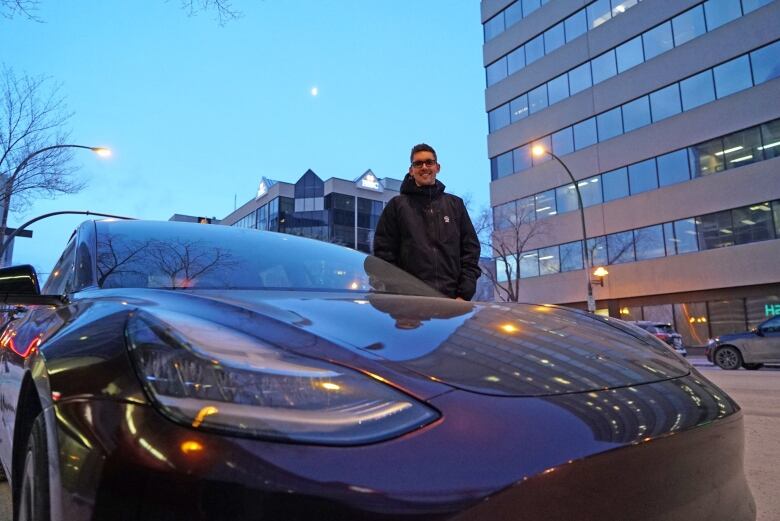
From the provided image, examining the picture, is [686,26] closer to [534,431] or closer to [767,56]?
[767,56]

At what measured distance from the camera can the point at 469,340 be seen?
55.1 inches

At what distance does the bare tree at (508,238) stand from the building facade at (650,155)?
0.63 ft

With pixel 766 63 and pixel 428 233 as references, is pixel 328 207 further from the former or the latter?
pixel 428 233

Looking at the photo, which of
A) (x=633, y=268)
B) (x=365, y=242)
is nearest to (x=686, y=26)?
(x=633, y=268)

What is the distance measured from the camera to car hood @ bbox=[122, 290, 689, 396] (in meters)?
1.18

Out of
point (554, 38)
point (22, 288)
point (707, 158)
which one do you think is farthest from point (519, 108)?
point (22, 288)

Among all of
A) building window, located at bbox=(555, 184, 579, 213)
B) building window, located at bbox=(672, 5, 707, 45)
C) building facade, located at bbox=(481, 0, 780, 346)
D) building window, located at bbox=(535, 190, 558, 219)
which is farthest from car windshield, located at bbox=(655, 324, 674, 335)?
building window, located at bbox=(672, 5, 707, 45)

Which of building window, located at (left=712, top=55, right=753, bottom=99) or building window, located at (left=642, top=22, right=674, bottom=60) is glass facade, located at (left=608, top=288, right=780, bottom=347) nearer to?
building window, located at (left=712, top=55, right=753, bottom=99)

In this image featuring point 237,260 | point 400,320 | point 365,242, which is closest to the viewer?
point 400,320

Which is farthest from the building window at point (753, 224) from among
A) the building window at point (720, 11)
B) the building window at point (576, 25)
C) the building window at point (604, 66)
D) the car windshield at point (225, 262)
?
the car windshield at point (225, 262)

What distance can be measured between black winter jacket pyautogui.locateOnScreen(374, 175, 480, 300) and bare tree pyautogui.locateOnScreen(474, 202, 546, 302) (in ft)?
77.9

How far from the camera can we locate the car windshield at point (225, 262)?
2.05 meters

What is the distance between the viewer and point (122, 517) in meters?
0.90

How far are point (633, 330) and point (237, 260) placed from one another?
63.2 inches
